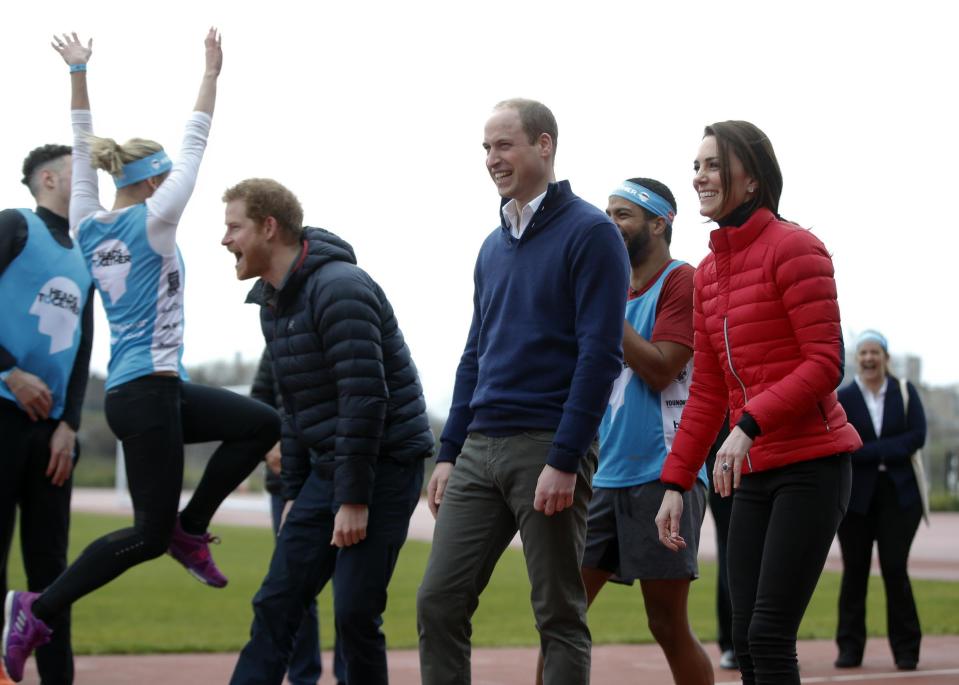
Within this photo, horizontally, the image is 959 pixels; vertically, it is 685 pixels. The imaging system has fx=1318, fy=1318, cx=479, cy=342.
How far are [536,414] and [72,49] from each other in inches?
111

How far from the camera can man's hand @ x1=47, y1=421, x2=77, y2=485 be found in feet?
19.6

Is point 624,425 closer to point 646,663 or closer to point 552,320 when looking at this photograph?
point 552,320

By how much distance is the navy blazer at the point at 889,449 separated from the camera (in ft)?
29.6

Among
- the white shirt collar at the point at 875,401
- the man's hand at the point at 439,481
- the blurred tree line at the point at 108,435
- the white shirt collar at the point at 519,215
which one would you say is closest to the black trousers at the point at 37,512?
the man's hand at the point at 439,481

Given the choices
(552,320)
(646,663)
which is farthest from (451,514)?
(646,663)

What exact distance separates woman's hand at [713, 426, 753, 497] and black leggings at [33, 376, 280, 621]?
7.35ft

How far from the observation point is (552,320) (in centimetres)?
439

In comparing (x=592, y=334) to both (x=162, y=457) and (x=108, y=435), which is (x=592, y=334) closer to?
(x=162, y=457)

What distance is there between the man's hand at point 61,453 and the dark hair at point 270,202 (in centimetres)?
144

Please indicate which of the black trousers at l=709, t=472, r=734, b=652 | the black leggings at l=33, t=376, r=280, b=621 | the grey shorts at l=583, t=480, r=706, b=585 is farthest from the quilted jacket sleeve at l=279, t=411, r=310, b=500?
the black trousers at l=709, t=472, r=734, b=652

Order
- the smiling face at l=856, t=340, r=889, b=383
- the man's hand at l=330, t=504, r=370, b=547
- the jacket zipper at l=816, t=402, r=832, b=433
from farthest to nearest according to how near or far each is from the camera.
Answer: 1. the smiling face at l=856, t=340, r=889, b=383
2. the man's hand at l=330, t=504, r=370, b=547
3. the jacket zipper at l=816, t=402, r=832, b=433

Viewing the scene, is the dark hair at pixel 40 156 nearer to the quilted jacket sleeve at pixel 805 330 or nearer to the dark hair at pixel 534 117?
the dark hair at pixel 534 117

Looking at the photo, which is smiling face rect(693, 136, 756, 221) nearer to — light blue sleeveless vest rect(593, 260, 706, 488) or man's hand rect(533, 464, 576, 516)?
man's hand rect(533, 464, 576, 516)

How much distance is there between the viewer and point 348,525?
5094mm
